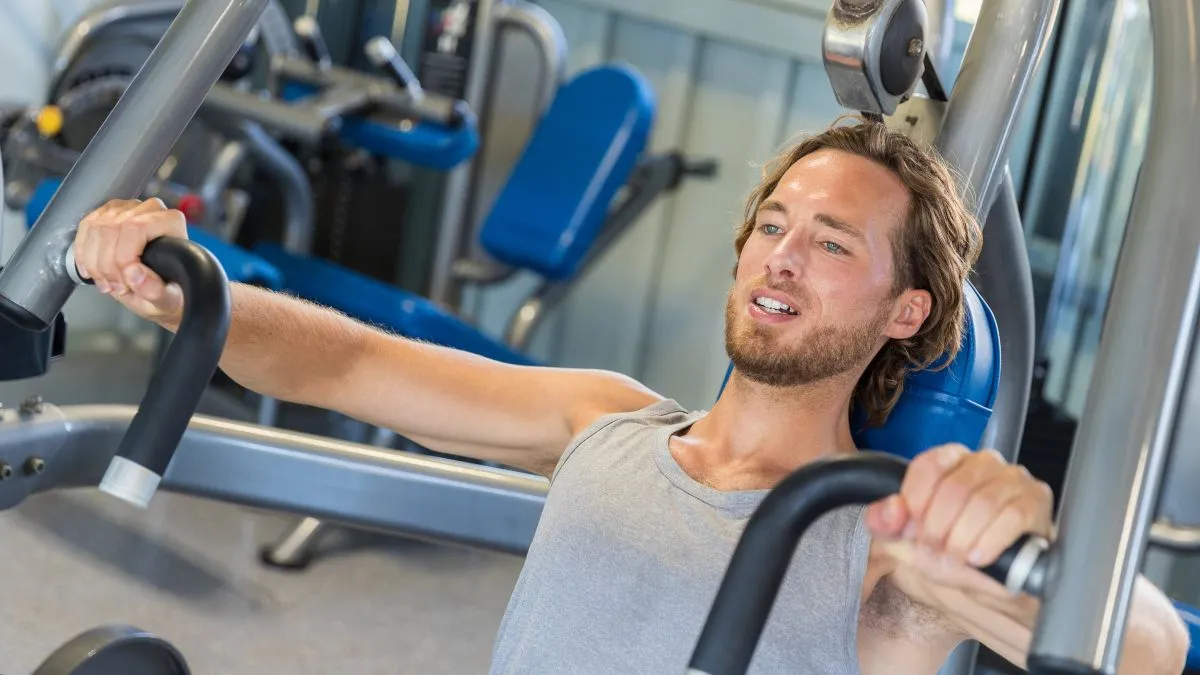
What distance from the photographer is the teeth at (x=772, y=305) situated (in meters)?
1.52

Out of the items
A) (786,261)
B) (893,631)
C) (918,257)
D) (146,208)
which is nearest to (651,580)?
(893,631)

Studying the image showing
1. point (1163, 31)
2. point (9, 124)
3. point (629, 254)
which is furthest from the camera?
point (629, 254)

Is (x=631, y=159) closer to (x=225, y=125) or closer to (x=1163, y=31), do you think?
(x=225, y=125)

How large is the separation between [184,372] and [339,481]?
27.5 inches

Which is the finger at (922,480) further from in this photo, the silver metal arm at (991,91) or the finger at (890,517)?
the silver metal arm at (991,91)

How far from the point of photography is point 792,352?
1.53m

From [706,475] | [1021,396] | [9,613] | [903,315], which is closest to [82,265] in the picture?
[706,475]

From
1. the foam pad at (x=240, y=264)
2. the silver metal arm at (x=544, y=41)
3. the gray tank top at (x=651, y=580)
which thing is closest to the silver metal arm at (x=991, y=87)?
the gray tank top at (x=651, y=580)

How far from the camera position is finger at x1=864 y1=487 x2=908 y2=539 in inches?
29.5

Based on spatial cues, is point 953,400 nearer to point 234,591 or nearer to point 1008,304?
point 1008,304

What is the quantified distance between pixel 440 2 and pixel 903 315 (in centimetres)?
337

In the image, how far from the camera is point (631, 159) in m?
4.01

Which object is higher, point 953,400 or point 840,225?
point 840,225

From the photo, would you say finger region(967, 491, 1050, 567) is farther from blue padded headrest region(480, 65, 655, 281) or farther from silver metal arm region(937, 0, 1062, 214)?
blue padded headrest region(480, 65, 655, 281)
